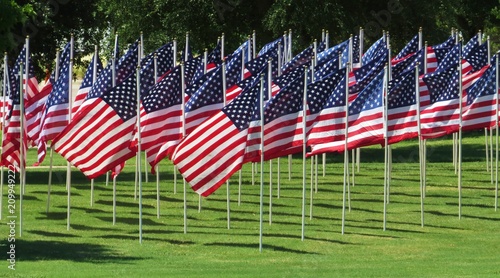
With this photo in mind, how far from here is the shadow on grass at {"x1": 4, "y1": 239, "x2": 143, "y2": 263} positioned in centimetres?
2233

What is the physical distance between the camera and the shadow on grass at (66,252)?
22.3 m

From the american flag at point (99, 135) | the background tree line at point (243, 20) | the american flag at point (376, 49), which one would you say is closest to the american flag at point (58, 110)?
the american flag at point (99, 135)

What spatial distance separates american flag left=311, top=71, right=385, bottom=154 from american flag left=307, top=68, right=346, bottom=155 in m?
0.23

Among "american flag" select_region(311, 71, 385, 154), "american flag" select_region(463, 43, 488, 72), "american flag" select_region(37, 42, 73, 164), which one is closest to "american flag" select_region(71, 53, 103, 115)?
"american flag" select_region(37, 42, 73, 164)

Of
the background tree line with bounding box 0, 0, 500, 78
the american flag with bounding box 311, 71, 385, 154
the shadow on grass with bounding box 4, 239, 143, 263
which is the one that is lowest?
the shadow on grass with bounding box 4, 239, 143, 263

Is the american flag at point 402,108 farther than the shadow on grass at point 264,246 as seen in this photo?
Yes

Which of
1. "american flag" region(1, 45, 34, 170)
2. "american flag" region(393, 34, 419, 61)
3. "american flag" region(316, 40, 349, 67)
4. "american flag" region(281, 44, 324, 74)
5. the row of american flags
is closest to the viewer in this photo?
the row of american flags

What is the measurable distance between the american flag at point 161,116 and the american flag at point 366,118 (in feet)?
9.14

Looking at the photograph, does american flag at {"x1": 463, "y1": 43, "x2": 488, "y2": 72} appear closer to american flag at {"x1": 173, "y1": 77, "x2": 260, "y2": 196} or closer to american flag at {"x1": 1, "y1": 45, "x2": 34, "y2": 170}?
american flag at {"x1": 173, "y1": 77, "x2": 260, "y2": 196}

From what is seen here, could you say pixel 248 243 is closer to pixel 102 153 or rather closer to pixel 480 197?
pixel 102 153

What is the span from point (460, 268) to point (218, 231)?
267 inches

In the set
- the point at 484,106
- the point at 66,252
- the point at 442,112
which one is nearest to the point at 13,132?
the point at 66,252

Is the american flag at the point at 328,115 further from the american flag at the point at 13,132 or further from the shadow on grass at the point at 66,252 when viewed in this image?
the american flag at the point at 13,132

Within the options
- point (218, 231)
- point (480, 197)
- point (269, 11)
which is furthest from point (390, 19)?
point (218, 231)
